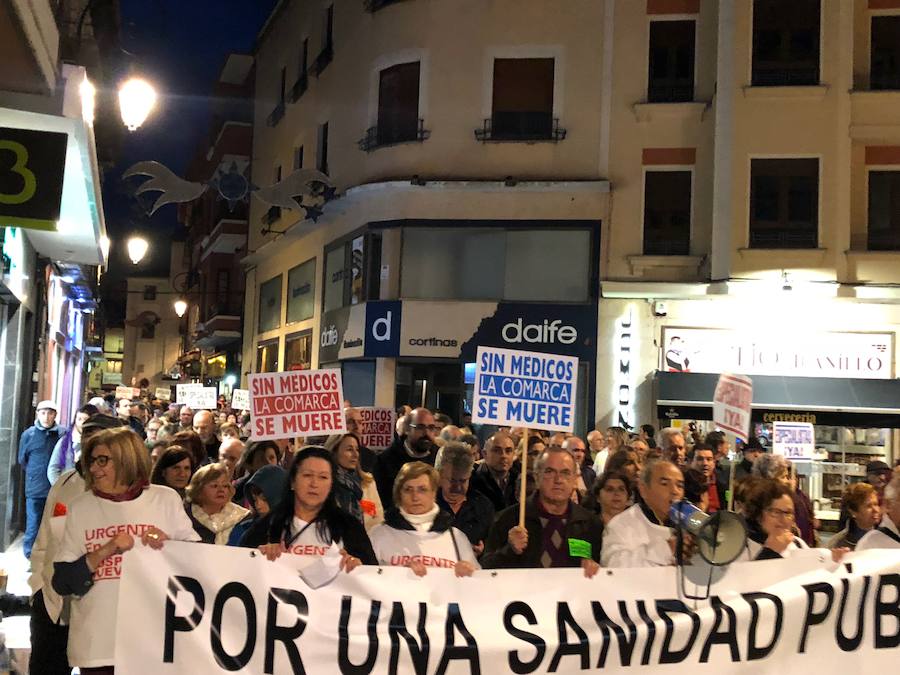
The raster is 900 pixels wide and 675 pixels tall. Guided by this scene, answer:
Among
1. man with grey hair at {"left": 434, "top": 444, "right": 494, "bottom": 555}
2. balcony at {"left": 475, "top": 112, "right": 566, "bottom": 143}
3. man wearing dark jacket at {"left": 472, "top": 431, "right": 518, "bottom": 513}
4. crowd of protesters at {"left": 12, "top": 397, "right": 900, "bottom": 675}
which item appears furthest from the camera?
balcony at {"left": 475, "top": 112, "right": 566, "bottom": 143}

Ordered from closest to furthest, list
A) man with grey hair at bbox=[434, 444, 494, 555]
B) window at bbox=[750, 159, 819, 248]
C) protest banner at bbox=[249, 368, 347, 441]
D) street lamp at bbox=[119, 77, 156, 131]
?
man with grey hair at bbox=[434, 444, 494, 555], protest banner at bbox=[249, 368, 347, 441], street lamp at bbox=[119, 77, 156, 131], window at bbox=[750, 159, 819, 248]

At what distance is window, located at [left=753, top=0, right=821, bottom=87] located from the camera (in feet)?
70.7

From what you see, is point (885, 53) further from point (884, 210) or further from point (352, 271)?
point (352, 271)

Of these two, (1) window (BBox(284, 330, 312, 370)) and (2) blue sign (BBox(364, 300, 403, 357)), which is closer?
(2) blue sign (BBox(364, 300, 403, 357))

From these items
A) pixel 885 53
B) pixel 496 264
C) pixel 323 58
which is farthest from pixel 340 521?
pixel 323 58

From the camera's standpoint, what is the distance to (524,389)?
8008mm

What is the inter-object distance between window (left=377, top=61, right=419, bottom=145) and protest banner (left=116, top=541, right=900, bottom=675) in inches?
759

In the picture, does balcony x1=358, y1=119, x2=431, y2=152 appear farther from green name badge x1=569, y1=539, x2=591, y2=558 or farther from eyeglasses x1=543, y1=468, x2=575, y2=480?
green name badge x1=569, y1=539, x2=591, y2=558

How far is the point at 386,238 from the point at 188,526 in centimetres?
1878

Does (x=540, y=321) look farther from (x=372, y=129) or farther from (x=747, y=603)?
(x=747, y=603)

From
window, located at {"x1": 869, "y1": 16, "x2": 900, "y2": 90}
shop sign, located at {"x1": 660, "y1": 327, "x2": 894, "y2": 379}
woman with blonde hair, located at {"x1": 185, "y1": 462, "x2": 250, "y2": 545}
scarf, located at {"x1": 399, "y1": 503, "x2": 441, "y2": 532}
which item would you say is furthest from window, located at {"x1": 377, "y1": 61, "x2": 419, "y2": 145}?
scarf, located at {"x1": 399, "y1": 503, "x2": 441, "y2": 532}

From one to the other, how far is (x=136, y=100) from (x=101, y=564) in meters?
6.80

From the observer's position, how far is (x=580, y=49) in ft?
77.4

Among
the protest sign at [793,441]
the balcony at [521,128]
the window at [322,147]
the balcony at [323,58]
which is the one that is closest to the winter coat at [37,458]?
the protest sign at [793,441]
